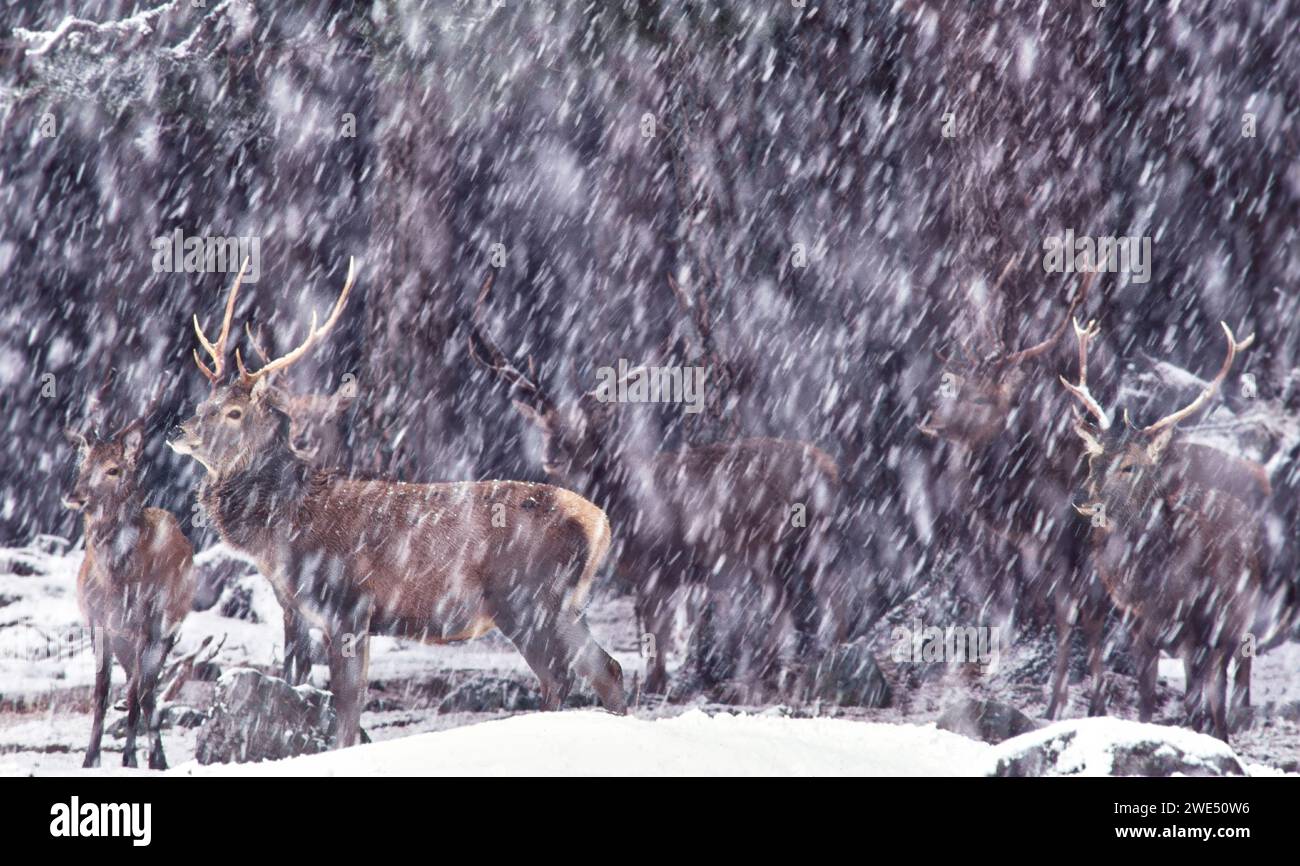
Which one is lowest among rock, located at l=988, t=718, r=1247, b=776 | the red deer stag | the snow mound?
the snow mound

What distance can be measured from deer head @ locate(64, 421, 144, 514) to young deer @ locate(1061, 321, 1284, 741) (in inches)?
156

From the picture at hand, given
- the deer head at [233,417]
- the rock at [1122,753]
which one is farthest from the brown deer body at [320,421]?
the rock at [1122,753]

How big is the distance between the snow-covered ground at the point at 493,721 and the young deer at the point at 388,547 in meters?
0.46

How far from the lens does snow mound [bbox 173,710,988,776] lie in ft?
10.0

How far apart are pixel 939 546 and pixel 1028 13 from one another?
2795 mm

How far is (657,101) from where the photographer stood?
6535mm

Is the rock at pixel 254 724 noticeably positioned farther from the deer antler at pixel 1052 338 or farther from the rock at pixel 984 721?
the deer antler at pixel 1052 338

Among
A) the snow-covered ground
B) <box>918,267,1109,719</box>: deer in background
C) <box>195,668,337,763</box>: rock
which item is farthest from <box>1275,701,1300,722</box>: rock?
<box>195,668,337,763</box>: rock

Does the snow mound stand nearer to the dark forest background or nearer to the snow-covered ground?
the snow-covered ground

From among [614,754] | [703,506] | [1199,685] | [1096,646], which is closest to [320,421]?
[703,506]

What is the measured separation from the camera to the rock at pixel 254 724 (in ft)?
14.0

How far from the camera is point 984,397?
19.2 feet

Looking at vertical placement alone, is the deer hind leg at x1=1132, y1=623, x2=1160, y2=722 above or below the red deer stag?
below

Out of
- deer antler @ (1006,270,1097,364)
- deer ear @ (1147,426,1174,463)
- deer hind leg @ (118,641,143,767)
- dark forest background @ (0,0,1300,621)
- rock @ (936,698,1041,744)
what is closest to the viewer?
rock @ (936,698,1041,744)
